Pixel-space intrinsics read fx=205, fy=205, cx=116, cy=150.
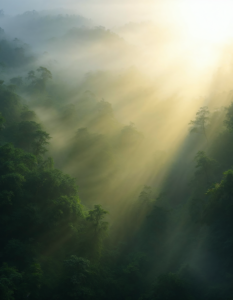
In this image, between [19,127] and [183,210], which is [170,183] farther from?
[19,127]

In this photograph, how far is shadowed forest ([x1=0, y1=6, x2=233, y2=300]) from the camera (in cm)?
2189

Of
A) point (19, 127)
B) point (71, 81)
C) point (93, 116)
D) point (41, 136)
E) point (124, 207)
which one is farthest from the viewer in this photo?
point (71, 81)

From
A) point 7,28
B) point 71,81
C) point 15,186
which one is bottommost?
point 15,186

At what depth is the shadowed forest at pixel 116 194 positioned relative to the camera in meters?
21.9

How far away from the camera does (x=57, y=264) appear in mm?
24266

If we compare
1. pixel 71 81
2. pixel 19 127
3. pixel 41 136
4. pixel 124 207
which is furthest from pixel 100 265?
pixel 71 81

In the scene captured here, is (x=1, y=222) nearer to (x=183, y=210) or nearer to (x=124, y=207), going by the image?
(x=124, y=207)

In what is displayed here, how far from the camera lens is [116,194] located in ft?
140

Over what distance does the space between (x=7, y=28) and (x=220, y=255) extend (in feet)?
630

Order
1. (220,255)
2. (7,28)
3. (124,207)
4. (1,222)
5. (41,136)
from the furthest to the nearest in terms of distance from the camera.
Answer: (7,28) < (124,207) < (41,136) < (1,222) < (220,255)

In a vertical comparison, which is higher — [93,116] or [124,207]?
[93,116]

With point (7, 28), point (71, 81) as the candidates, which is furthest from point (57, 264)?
point (7, 28)

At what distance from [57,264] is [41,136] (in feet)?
67.9

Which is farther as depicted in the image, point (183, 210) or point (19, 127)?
point (19, 127)
